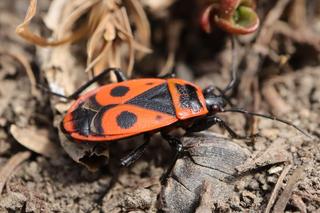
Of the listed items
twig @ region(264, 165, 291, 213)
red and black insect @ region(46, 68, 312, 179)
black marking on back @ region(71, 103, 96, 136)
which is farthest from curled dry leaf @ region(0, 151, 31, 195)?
twig @ region(264, 165, 291, 213)

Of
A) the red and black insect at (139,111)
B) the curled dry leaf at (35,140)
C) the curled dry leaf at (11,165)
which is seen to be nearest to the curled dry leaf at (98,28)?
the red and black insect at (139,111)

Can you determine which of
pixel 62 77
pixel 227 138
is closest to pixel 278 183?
pixel 227 138

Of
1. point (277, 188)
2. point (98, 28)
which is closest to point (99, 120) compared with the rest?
point (98, 28)

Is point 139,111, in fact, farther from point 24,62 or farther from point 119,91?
point 24,62

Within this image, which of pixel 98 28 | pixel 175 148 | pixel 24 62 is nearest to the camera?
pixel 175 148

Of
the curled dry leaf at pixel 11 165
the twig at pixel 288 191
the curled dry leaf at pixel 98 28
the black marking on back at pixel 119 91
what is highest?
the curled dry leaf at pixel 98 28

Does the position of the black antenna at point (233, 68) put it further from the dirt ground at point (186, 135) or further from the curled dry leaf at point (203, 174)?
the curled dry leaf at point (203, 174)

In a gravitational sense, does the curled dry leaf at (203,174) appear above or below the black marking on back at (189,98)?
below
